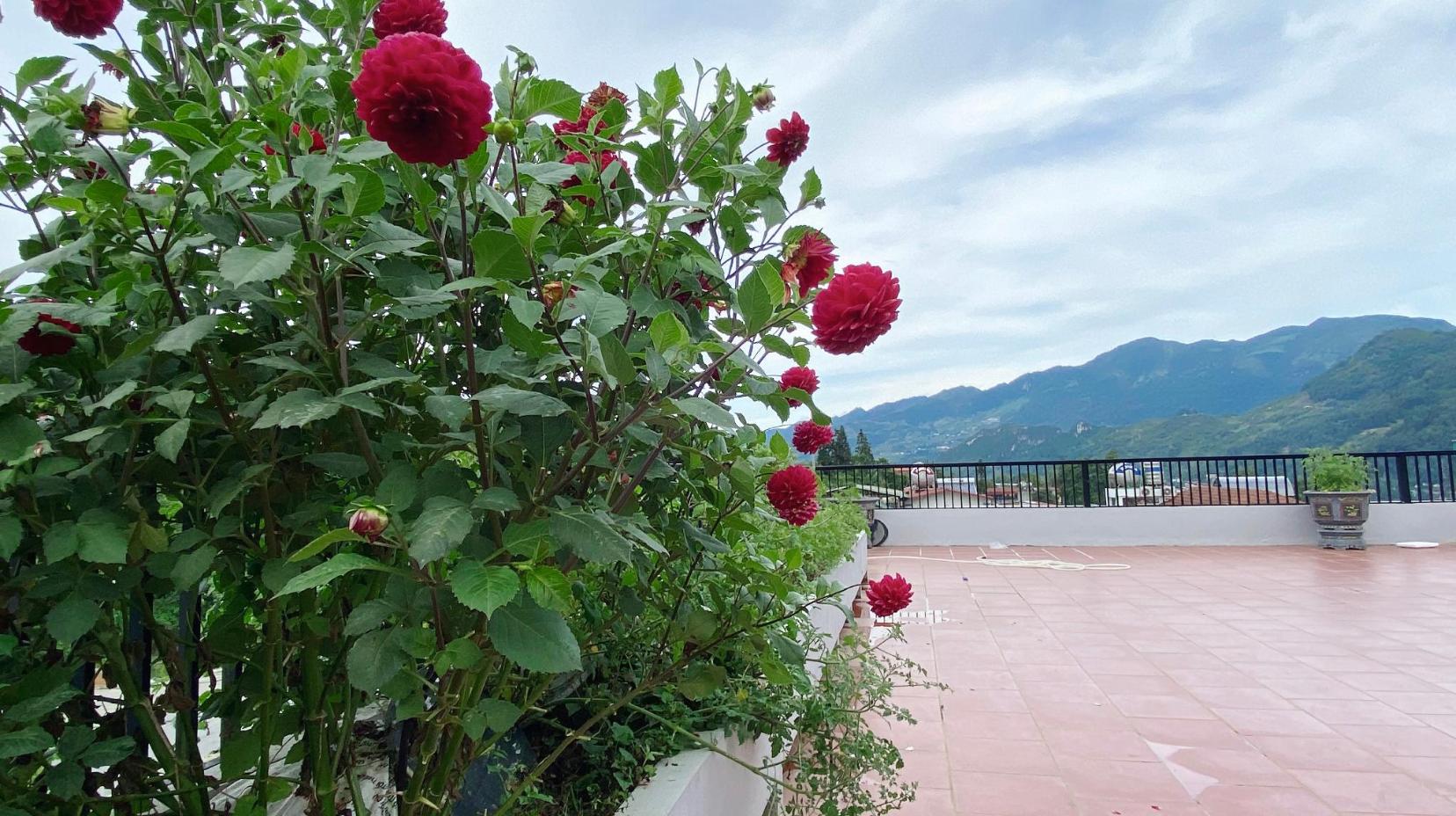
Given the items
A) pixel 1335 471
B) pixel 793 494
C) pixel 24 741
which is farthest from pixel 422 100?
pixel 1335 471

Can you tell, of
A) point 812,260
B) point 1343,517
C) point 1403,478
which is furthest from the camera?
point 1403,478

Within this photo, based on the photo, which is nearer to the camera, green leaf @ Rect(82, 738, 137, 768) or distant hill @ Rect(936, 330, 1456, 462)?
green leaf @ Rect(82, 738, 137, 768)

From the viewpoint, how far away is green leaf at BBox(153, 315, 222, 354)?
0.59 meters

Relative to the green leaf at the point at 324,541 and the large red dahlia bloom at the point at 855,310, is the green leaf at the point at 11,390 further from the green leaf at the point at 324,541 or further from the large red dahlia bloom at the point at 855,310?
the large red dahlia bloom at the point at 855,310

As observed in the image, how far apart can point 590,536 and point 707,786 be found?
0.95m

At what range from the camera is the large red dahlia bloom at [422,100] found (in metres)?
0.53


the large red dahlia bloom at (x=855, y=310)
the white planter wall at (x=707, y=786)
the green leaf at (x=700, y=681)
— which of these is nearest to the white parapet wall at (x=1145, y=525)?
the white planter wall at (x=707, y=786)

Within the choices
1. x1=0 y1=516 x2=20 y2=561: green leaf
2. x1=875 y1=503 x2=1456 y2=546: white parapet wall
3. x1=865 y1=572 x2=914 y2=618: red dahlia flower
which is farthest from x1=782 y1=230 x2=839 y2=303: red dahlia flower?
x1=875 y1=503 x2=1456 y2=546: white parapet wall

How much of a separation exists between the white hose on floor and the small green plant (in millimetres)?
2714

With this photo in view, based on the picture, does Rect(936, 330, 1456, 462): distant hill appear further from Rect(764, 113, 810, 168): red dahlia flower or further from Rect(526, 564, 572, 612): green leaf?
Rect(526, 564, 572, 612): green leaf

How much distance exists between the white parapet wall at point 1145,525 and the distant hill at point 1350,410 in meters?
10.6

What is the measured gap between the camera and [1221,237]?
101ft

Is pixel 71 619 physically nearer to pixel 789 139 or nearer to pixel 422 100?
pixel 422 100

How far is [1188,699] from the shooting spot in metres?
3.11
